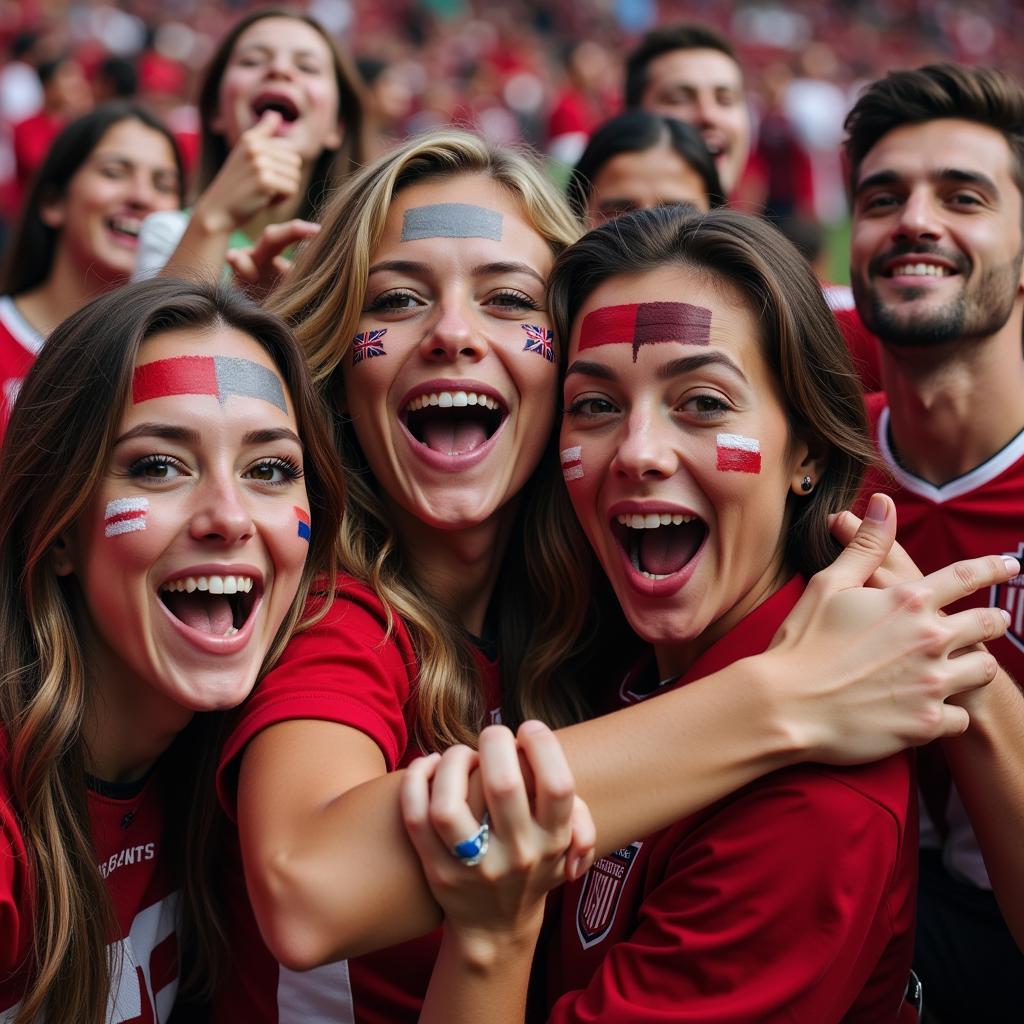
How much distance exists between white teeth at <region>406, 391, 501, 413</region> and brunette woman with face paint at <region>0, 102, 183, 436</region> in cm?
334

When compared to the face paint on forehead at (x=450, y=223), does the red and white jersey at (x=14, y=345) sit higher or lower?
higher

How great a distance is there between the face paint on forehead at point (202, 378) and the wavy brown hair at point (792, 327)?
2.74 feet

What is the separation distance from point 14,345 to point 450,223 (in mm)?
3188

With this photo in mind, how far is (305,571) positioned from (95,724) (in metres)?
0.57

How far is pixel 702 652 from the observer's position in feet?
9.82

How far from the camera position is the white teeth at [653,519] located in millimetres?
2828

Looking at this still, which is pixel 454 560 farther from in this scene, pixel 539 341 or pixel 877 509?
pixel 877 509

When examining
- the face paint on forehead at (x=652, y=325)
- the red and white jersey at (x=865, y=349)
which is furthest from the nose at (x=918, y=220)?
the face paint on forehead at (x=652, y=325)

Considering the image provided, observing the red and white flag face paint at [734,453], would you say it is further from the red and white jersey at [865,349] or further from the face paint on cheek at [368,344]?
the red and white jersey at [865,349]

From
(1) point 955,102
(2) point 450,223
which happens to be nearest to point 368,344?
(2) point 450,223

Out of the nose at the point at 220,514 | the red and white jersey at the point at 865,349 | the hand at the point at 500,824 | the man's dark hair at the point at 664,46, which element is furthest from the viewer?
the man's dark hair at the point at 664,46

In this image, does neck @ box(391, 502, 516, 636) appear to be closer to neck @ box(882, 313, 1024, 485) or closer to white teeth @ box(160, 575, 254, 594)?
white teeth @ box(160, 575, 254, 594)

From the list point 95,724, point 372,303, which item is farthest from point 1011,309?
point 95,724

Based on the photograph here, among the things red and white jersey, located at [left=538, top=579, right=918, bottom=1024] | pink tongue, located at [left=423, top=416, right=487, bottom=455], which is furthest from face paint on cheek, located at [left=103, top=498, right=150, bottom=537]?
red and white jersey, located at [left=538, top=579, right=918, bottom=1024]
